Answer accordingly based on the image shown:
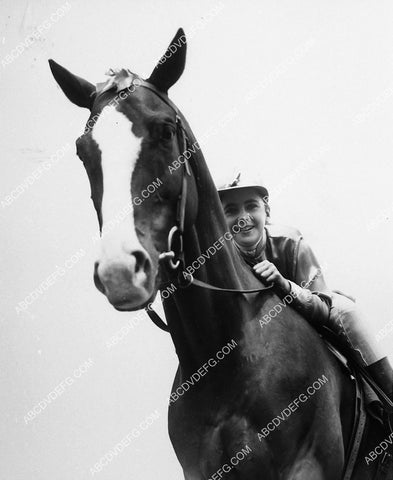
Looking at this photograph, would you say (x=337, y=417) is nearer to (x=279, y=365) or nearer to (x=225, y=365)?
(x=279, y=365)

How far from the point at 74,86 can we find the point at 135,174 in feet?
2.37

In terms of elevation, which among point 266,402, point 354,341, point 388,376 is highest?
point 266,402

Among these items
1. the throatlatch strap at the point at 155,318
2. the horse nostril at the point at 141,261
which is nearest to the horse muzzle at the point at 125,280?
the horse nostril at the point at 141,261

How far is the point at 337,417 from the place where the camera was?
254 centimetres

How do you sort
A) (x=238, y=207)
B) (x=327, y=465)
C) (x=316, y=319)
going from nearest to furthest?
(x=327, y=465) < (x=316, y=319) < (x=238, y=207)

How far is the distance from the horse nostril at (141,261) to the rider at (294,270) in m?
0.82

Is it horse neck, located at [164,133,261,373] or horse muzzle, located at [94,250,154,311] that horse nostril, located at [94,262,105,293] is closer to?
horse muzzle, located at [94,250,154,311]

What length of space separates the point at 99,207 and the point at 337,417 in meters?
1.29

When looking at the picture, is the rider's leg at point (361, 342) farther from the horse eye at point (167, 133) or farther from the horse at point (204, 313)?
the horse eye at point (167, 133)

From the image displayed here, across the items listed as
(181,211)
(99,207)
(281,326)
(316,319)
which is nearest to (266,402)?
(281,326)

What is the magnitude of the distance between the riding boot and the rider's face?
31.8 inches

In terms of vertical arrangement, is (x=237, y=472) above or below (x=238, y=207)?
below

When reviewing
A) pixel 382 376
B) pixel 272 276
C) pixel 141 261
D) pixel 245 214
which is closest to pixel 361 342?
pixel 382 376

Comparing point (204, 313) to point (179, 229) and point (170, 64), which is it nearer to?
point (179, 229)
